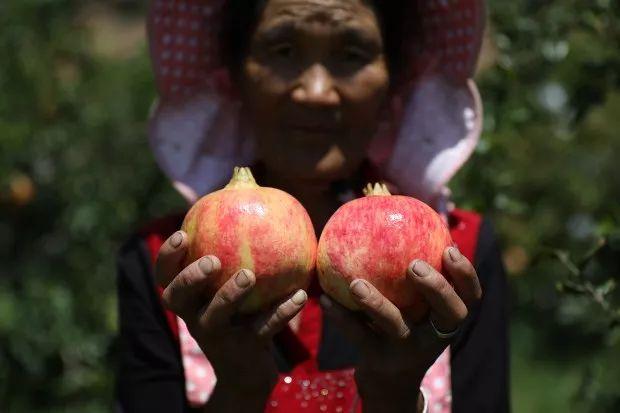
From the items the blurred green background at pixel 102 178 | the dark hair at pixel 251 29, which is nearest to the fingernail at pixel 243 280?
the dark hair at pixel 251 29

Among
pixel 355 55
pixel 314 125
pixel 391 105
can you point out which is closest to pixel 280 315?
pixel 314 125

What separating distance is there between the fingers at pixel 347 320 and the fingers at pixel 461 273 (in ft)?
0.52

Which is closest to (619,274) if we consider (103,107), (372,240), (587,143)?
(372,240)

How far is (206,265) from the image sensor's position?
5.74 feet

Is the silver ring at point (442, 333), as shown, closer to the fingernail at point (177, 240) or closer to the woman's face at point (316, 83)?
the fingernail at point (177, 240)

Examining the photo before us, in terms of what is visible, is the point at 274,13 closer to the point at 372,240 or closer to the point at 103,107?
the point at 372,240

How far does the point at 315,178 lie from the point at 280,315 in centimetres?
52

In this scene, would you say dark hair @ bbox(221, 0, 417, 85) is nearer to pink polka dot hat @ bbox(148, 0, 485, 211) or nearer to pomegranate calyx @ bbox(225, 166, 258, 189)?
pink polka dot hat @ bbox(148, 0, 485, 211)

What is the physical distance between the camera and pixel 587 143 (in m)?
3.44

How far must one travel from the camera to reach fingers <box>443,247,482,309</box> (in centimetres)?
179

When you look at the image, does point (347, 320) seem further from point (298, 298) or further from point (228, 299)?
point (228, 299)

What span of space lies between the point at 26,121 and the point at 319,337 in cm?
163

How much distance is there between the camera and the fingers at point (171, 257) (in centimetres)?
181

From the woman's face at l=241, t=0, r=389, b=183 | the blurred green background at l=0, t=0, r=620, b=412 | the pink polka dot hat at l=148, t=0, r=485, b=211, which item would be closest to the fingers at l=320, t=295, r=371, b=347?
the woman's face at l=241, t=0, r=389, b=183
